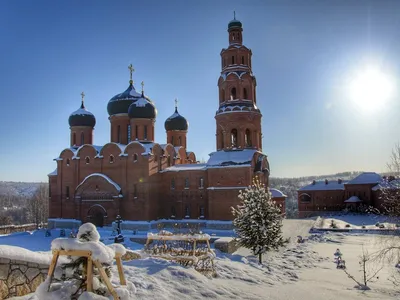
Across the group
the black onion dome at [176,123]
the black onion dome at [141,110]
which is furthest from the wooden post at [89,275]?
the black onion dome at [176,123]

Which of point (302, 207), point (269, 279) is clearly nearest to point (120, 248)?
point (269, 279)

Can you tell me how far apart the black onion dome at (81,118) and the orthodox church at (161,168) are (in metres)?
2.12

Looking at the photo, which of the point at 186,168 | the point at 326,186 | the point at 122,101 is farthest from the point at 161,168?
the point at 326,186

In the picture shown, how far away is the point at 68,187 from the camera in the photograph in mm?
30750

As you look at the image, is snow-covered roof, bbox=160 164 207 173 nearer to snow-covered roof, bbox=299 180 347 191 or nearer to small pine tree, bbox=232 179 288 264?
small pine tree, bbox=232 179 288 264

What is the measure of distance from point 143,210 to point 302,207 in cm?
3433

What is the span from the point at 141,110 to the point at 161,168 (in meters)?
4.83

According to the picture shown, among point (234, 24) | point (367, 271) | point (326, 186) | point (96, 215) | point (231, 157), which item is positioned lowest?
point (367, 271)

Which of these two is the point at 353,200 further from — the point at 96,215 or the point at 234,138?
the point at 96,215

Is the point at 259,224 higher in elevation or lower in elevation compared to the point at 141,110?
lower

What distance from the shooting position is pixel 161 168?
97.8ft

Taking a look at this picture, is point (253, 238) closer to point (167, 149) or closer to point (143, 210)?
point (143, 210)

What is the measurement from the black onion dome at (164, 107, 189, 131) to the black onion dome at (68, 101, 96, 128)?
23.8ft

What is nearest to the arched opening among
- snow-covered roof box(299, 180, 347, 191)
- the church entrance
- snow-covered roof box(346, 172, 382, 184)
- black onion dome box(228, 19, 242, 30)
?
black onion dome box(228, 19, 242, 30)
